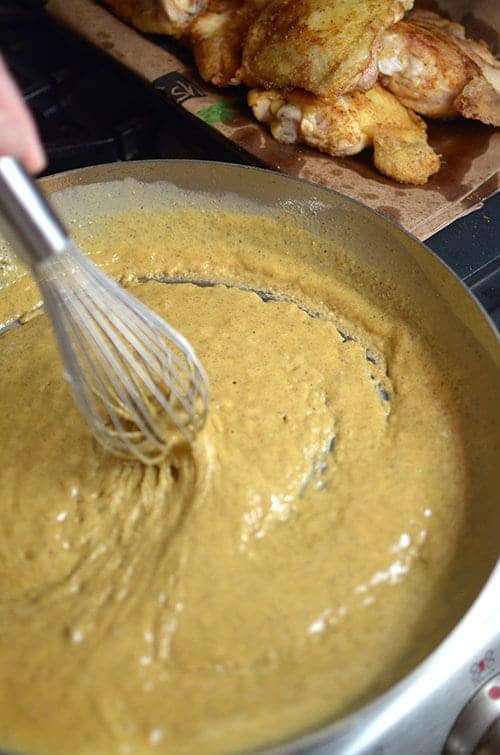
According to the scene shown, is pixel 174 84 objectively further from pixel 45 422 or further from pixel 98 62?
pixel 45 422

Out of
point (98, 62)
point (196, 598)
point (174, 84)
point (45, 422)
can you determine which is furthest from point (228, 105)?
point (196, 598)

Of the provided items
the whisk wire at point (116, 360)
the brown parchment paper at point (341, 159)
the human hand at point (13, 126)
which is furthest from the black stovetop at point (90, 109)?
the human hand at point (13, 126)

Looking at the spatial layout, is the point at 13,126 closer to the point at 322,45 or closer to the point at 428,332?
the point at 428,332

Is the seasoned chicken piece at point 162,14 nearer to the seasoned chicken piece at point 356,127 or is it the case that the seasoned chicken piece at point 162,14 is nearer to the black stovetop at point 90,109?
the black stovetop at point 90,109

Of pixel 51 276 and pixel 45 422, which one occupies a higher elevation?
pixel 51 276

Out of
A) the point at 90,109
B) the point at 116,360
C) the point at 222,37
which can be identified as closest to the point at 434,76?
the point at 222,37

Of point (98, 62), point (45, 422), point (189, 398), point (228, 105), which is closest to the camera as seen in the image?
point (189, 398)
